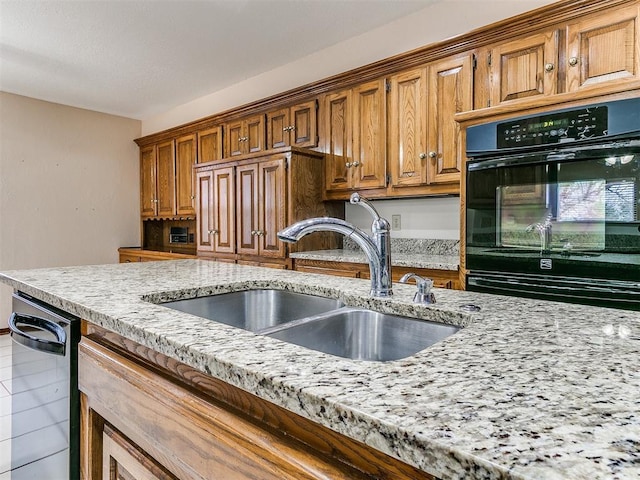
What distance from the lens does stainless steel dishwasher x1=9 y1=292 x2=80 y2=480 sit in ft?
3.62

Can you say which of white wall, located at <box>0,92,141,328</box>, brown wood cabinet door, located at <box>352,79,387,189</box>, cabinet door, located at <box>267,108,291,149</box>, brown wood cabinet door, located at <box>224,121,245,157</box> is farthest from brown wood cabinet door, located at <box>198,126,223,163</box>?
brown wood cabinet door, located at <box>352,79,387,189</box>

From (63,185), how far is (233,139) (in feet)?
7.47

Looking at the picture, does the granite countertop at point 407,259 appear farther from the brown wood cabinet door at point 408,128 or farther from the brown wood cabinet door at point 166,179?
the brown wood cabinet door at point 166,179

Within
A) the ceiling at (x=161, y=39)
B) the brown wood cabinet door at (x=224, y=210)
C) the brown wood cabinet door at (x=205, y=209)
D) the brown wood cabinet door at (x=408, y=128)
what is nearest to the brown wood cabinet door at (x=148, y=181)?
the ceiling at (x=161, y=39)

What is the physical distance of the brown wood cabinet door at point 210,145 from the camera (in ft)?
13.5

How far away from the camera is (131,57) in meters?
3.43

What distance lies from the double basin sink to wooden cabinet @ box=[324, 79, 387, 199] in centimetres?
173

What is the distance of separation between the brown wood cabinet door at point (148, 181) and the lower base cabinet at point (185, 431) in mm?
4317

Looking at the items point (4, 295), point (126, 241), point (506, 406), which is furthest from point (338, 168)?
point (4, 295)

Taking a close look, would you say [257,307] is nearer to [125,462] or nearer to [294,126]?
[125,462]

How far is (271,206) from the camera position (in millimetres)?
3256

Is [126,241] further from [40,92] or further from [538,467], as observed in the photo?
[538,467]

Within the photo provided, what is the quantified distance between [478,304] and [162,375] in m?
0.78

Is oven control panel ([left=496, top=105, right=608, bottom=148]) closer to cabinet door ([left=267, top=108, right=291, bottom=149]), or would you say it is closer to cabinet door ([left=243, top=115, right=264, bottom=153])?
cabinet door ([left=267, top=108, right=291, bottom=149])
